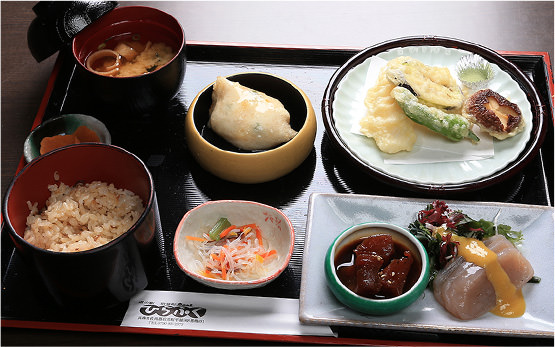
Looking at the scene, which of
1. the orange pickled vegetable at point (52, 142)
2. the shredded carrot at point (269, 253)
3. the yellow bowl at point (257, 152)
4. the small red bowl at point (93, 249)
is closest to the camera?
the small red bowl at point (93, 249)

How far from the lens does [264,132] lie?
84.7 inches

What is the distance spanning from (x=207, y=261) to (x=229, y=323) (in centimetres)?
21

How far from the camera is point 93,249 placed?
65.3 inches

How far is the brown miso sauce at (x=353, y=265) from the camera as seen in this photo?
5.94 feet

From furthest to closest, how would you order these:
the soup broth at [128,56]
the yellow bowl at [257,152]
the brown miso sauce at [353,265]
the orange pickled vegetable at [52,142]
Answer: the soup broth at [128,56] → the orange pickled vegetable at [52,142] → the yellow bowl at [257,152] → the brown miso sauce at [353,265]

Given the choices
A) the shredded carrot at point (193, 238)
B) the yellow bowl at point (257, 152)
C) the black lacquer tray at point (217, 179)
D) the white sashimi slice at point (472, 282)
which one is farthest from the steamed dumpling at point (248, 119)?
the white sashimi slice at point (472, 282)

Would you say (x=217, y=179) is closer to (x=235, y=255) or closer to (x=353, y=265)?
(x=235, y=255)

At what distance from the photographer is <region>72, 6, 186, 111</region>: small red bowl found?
2.21 metres

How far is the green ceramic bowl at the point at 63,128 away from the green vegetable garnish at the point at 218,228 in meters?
0.55

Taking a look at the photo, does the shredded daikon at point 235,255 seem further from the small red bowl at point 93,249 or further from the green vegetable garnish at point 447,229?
the green vegetable garnish at point 447,229

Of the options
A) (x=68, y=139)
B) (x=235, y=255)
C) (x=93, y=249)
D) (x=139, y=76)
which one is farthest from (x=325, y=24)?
(x=93, y=249)

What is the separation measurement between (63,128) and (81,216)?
1.67 ft

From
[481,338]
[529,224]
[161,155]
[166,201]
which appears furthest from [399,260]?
[161,155]

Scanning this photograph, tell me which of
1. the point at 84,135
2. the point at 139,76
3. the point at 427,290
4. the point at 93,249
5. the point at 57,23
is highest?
the point at 57,23
